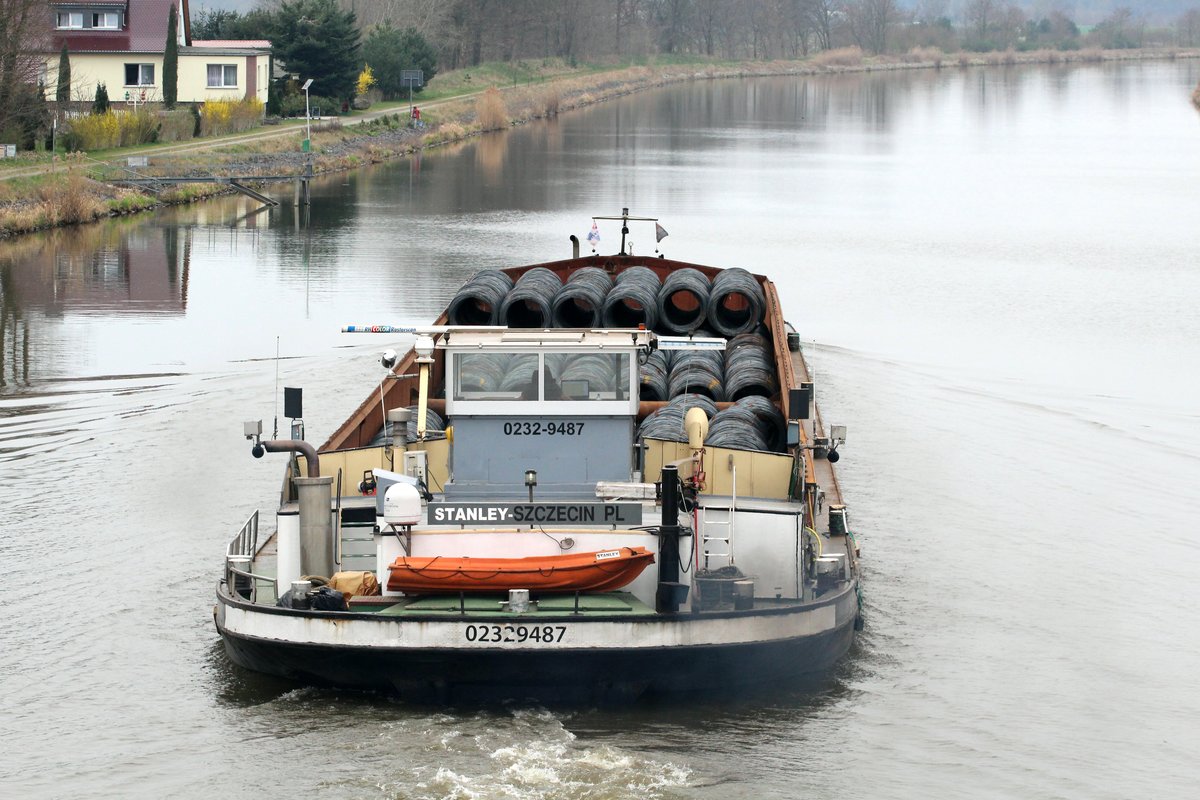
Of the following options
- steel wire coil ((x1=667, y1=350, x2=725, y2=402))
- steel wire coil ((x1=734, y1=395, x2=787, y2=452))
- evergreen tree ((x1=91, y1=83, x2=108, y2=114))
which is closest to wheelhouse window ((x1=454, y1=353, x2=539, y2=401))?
steel wire coil ((x1=667, y1=350, x2=725, y2=402))

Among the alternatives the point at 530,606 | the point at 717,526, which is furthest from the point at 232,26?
the point at 530,606

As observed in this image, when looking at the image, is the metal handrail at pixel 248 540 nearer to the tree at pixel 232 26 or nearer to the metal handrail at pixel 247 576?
the metal handrail at pixel 247 576

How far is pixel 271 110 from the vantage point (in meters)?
87.2

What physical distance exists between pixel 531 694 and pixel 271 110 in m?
74.3

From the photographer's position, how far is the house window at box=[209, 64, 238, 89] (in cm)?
8488

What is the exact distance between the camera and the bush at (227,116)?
7869 cm

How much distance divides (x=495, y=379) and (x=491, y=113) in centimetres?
8168

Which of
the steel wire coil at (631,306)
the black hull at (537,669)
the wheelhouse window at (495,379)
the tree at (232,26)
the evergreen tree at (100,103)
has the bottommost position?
the black hull at (537,669)

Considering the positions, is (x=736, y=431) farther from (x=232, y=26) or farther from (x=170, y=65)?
(x=232, y=26)

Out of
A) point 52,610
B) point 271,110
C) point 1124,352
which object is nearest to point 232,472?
point 52,610

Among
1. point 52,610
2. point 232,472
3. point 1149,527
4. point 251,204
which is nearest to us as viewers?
point 52,610

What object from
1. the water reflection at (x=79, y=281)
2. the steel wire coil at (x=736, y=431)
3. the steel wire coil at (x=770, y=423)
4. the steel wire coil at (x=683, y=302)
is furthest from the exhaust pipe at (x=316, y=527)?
the water reflection at (x=79, y=281)

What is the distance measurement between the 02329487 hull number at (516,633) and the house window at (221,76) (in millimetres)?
72924

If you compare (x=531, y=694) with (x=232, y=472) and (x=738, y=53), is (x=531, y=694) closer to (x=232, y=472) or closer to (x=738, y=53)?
(x=232, y=472)
